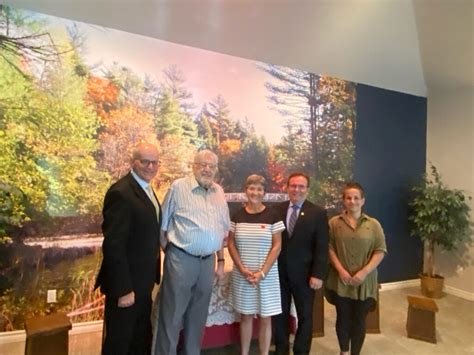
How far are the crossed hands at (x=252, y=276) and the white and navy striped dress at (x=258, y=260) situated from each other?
0.03 meters

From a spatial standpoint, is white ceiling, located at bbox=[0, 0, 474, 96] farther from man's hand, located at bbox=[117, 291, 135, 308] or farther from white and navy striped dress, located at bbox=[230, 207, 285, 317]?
man's hand, located at bbox=[117, 291, 135, 308]

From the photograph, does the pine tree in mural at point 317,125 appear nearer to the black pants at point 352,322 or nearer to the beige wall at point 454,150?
the beige wall at point 454,150

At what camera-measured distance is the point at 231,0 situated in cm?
300

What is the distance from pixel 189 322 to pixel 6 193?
1784 millimetres

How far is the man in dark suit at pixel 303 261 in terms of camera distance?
226 centimetres

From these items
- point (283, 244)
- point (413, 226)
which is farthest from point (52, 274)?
point (413, 226)

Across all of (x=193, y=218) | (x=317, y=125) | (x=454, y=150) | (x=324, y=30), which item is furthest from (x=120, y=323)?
(x=454, y=150)

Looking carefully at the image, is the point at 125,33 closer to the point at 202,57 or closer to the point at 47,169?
the point at 202,57

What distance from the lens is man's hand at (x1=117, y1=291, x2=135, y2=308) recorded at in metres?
1.75

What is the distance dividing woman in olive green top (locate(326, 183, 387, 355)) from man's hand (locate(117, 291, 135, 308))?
4.63 feet

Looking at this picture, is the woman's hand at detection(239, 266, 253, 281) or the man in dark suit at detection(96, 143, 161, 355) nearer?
the man in dark suit at detection(96, 143, 161, 355)

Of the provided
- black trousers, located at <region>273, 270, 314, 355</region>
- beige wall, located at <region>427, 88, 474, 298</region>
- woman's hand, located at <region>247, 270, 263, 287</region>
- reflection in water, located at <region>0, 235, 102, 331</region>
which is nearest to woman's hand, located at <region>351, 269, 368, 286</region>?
black trousers, located at <region>273, 270, 314, 355</region>

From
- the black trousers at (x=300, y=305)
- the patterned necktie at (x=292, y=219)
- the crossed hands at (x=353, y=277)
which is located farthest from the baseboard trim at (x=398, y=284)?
the patterned necktie at (x=292, y=219)

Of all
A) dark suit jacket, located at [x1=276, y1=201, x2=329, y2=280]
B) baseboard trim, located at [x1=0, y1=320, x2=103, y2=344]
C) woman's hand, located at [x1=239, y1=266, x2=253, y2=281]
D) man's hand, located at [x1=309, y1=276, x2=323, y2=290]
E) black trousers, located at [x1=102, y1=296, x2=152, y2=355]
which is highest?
dark suit jacket, located at [x1=276, y1=201, x2=329, y2=280]
